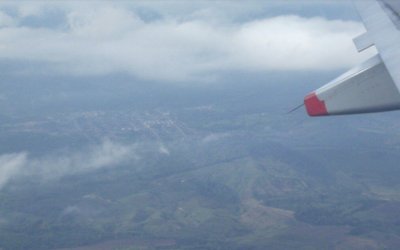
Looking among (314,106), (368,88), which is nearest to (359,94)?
(368,88)

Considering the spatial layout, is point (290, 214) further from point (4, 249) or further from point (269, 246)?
point (4, 249)

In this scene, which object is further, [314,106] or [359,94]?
[314,106]

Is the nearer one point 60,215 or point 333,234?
point 333,234

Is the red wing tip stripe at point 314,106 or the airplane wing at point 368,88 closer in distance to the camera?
the airplane wing at point 368,88

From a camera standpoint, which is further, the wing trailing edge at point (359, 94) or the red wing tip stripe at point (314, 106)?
the red wing tip stripe at point (314, 106)

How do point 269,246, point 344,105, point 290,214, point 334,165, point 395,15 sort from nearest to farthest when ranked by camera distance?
point 344,105, point 395,15, point 269,246, point 290,214, point 334,165

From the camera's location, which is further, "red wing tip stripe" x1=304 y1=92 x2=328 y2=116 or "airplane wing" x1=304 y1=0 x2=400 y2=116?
"red wing tip stripe" x1=304 y1=92 x2=328 y2=116

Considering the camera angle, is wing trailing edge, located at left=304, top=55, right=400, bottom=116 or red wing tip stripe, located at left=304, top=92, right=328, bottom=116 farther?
red wing tip stripe, located at left=304, top=92, right=328, bottom=116

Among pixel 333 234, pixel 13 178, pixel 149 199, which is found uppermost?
pixel 13 178

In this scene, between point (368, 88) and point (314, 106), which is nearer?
point (368, 88)

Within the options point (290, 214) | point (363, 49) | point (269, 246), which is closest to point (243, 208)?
point (290, 214)

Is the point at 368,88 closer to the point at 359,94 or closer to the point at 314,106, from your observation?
the point at 359,94
